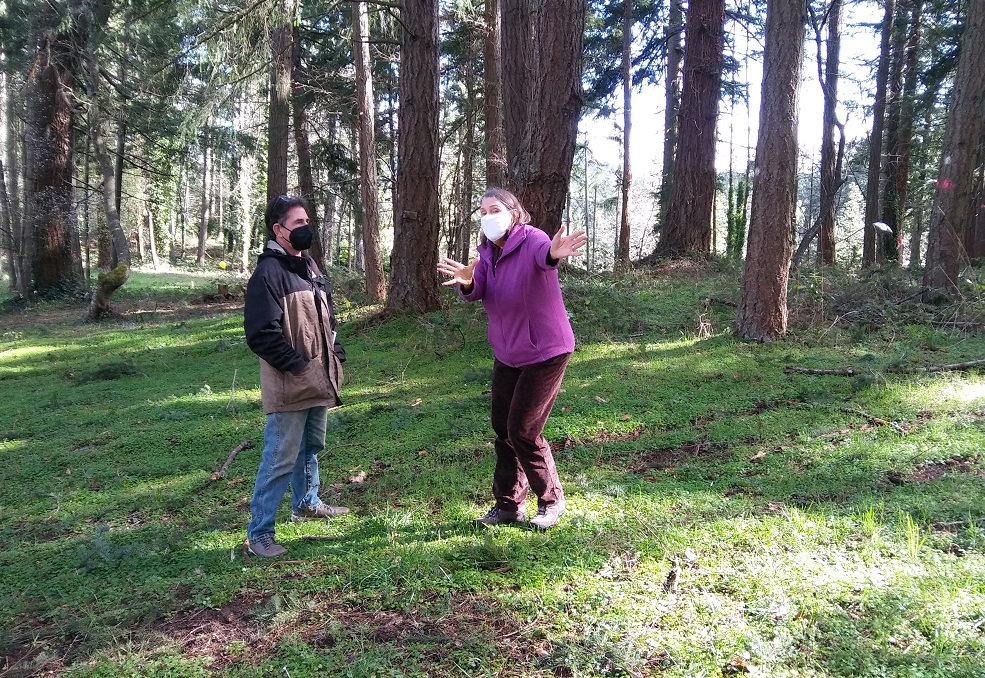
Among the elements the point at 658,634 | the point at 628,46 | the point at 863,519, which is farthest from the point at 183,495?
the point at 628,46

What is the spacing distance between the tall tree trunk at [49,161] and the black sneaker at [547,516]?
20.3 meters

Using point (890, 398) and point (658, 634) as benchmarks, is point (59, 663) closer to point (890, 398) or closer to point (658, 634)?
point (658, 634)

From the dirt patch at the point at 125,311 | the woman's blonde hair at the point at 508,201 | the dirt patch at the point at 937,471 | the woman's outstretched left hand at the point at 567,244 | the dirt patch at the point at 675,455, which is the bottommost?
the dirt patch at the point at 675,455

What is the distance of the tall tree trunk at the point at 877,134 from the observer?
1711cm

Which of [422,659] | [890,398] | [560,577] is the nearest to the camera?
[422,659]

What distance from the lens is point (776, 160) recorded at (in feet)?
23.7

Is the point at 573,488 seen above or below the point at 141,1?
below

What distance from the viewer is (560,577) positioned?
10.5 ft

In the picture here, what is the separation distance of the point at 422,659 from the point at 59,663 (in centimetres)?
172

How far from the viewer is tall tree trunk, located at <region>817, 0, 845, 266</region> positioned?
10.8 m

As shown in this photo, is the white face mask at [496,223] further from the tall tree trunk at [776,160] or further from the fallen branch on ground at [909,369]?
the tall tree trunk at [776,160]

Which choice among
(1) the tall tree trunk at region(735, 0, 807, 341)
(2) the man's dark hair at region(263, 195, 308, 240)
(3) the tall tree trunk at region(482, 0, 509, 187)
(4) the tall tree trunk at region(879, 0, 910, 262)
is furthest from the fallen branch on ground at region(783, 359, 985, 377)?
(4) the tall tree trunk at region(879, 0, 910, 262)

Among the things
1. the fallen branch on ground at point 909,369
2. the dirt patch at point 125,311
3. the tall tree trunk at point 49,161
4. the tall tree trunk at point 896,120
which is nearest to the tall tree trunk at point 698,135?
the tall tree trunk at point 896,120

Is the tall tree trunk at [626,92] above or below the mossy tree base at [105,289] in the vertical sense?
above
